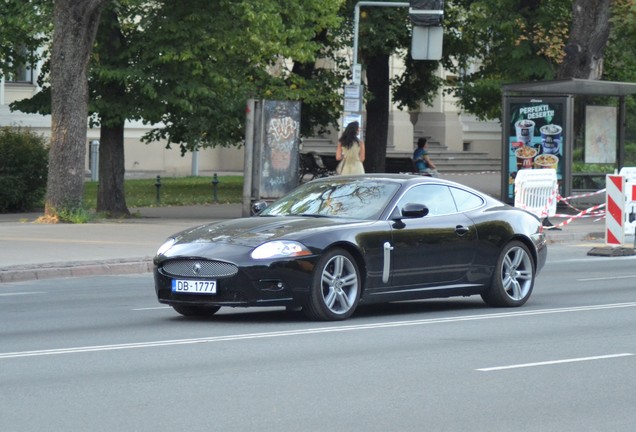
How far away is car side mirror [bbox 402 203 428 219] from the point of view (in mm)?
13383

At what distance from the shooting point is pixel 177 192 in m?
39.4

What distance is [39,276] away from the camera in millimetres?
18203

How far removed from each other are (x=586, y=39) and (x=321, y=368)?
2268cm

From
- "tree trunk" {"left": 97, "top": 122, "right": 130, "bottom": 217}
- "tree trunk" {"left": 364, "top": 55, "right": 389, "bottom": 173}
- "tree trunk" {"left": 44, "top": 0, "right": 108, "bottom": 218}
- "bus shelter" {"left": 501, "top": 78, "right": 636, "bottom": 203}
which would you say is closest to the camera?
"tree trunk" {"left": 44, "top": 0, "right": 108, "bottom": 218}

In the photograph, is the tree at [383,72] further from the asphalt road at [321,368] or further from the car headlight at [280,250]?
the car headlight at [280,250]

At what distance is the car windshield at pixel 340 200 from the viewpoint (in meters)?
13.5

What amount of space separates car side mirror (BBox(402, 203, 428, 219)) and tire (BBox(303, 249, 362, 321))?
81 centimetres

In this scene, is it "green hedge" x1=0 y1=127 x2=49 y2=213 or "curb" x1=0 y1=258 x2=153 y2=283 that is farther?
"green hedge" x1=0 y1=127 x2=49 y2=213

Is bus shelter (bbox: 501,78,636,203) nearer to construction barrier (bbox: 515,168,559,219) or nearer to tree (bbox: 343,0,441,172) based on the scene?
construction barrier (bbox: 515,168,559,219)

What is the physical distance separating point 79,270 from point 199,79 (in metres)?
10.6

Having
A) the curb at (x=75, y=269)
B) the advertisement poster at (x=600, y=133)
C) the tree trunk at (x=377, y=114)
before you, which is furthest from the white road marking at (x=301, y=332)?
the tree trunk at (x=377, y=114)

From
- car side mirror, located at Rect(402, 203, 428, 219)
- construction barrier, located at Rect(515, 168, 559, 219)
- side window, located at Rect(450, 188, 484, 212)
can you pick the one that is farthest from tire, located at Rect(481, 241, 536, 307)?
construction barrier, located at Rect(515, 168, 559, 219)

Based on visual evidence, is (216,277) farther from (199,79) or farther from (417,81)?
(417,81)

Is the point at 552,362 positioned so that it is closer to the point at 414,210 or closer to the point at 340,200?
the point at 414,210
